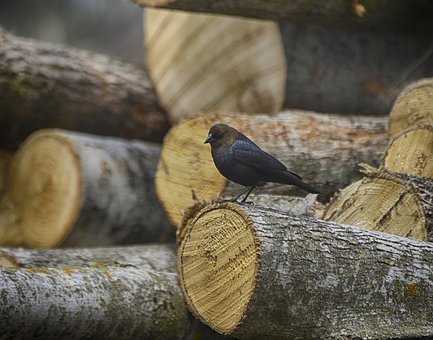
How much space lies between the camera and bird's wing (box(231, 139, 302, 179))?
11.2 feet

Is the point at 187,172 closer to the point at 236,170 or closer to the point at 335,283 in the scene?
the point at 236,170

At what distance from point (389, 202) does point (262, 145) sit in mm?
748

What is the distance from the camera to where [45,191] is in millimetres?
4754

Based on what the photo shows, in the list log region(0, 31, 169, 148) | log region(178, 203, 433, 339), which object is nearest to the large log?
log region(178, 203, 433, 339)

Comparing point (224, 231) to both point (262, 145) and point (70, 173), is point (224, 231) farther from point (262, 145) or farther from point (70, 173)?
point (70, 173)

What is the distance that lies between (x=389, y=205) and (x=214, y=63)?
5.82 ft

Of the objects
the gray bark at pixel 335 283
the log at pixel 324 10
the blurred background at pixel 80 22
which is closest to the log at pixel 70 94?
the log at pixel 324 10

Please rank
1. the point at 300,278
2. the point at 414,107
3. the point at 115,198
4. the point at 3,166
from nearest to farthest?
1. the point at 300,278
2. the point at 414,107
3. the point at 115,198
4. the point at 3,166

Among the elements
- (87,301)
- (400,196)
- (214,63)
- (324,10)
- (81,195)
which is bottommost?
(81,195)

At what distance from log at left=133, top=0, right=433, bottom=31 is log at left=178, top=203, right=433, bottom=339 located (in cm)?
136

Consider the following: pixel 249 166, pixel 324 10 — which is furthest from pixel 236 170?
pixel 324 10

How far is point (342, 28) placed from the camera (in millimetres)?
4598

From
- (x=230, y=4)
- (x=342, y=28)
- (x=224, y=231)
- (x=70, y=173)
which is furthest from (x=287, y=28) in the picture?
(x=224, y=231)

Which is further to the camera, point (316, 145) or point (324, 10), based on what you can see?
point (324, 10)
